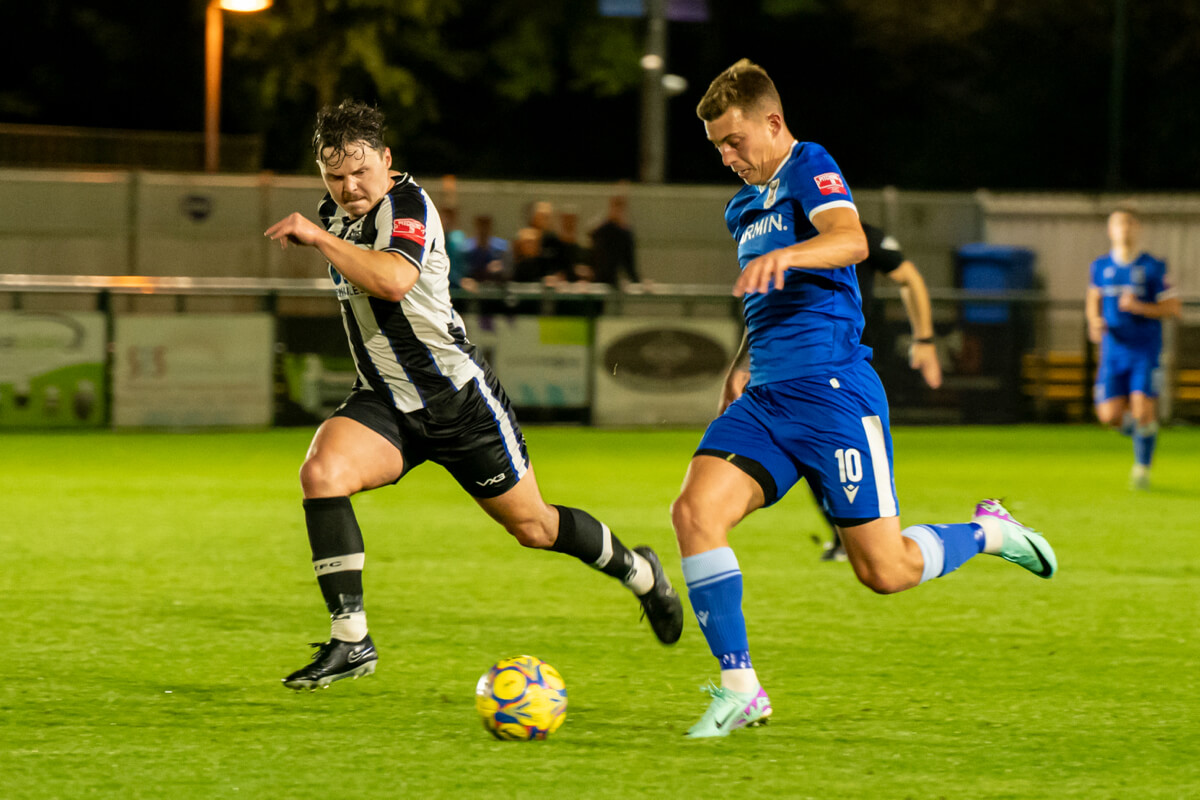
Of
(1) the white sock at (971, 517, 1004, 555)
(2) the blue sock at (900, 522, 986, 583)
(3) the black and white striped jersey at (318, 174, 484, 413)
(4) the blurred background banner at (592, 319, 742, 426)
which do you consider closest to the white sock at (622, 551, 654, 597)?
(3) the black and white striped jersey at (318, 174, 484, 413)

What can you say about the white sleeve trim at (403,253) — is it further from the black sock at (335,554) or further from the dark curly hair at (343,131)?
the black sock at (335,554)

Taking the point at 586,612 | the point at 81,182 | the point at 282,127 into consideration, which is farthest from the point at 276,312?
the point at 282,127

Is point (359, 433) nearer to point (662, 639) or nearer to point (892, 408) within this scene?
point (662, 639)

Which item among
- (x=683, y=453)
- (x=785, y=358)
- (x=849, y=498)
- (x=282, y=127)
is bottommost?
(x=683, y=453)

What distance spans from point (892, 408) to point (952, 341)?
3.40 feet

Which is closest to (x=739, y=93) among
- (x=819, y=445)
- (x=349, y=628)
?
(x=819, y=445)

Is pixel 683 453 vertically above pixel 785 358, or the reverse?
pixel 785 358

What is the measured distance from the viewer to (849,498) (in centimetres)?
543

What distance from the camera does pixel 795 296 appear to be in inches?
217

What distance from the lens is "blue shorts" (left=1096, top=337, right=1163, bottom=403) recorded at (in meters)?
13.1

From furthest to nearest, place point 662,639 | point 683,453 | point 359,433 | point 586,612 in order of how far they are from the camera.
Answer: point 683,453, point 586,612, point 662,639, point 359,433

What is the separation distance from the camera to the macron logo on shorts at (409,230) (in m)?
5.76

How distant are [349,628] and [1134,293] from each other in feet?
29.4

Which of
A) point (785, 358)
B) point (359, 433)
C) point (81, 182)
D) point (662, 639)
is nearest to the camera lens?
point (785, 358)
